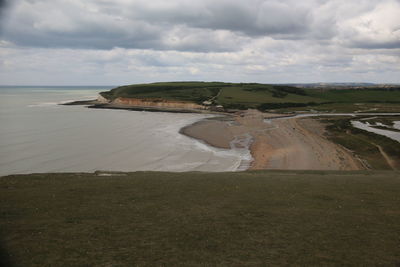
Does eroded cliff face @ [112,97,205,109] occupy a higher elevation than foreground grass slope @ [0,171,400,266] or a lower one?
higher

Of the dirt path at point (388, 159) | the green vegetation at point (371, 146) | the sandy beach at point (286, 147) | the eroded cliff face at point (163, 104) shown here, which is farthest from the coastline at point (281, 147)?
the eroded cliff face at point (163, 104)

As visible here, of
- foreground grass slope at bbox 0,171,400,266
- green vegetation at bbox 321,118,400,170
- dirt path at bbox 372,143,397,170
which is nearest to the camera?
foreground grass slope at bbox 0,171,400,266

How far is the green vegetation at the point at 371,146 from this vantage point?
162 feet

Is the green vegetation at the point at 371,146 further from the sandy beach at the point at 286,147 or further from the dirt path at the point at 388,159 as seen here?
the sandy beach at the point at 286,147

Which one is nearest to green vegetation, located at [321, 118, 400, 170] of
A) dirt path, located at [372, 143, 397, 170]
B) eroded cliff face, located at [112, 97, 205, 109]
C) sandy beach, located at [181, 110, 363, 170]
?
dirt path, located at [372, 143, 397, 170]

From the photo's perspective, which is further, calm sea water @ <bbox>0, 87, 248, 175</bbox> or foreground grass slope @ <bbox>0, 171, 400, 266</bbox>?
calm sea water @ <bbox>0, 87, 248, 175</bbox>

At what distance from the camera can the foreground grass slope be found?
1283 centimetres

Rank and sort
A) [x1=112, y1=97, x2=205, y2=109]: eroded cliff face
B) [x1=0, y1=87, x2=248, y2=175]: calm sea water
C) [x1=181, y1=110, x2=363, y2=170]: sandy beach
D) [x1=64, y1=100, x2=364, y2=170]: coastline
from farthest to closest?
[x1=112, y1=97, x2=205, y2=109]: eroded cliff face < [x1=181, y1=110, x2=363, y2=170]: sandy beach < [x1=64, y1=100, x2=364, y2=170]: coastline < [x1=0, y1=87, x2=248, y2=175]: calm sea water

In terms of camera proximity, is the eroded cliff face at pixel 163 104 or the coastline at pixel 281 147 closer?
the coastline at pixel 281 147

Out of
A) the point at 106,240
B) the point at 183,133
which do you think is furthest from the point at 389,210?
the point at 183,133

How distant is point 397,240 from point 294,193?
9.20 metres

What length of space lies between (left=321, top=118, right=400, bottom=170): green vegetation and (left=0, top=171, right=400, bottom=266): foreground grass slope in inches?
1013

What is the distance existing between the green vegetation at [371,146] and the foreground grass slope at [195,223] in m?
25.7

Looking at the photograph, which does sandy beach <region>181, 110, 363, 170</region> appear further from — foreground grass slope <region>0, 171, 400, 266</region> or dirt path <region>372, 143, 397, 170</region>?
foreground grass slope <region>0, 171, 400, 266</region>
